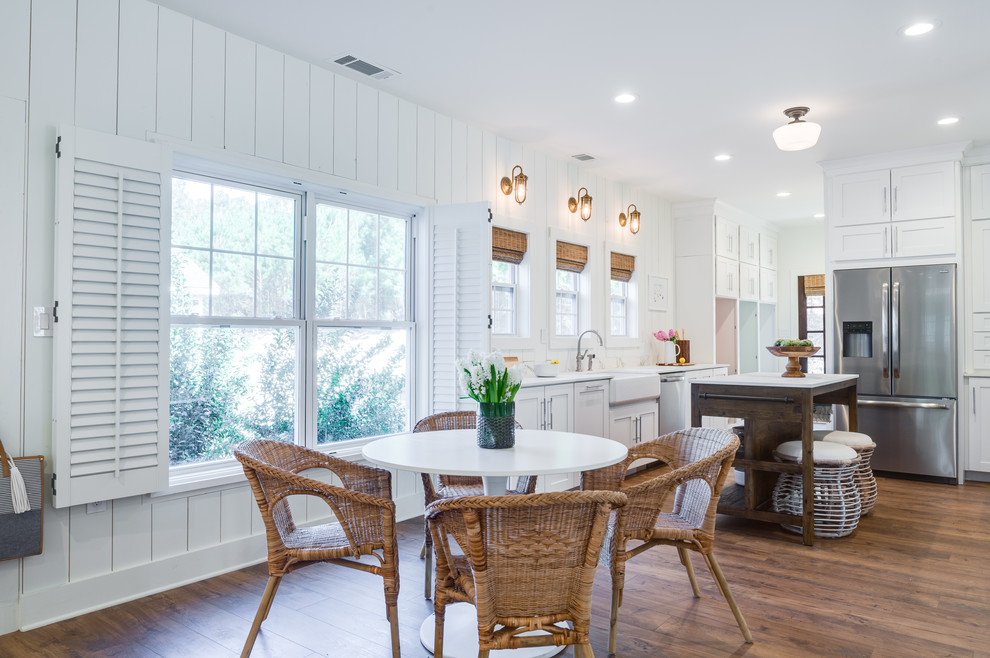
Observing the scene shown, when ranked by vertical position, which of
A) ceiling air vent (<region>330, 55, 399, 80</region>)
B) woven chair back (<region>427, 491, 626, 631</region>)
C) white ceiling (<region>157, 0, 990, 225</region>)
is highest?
white ceiling (<region>157, 0, 990, 225</region>)

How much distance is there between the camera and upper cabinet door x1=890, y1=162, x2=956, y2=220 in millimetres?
5410

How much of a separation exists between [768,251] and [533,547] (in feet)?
27.0

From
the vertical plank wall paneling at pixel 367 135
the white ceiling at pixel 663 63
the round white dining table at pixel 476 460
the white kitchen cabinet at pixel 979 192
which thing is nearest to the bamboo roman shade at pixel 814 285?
the white kitchen cabinet at pixel 979 192

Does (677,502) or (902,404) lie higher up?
(902,404)

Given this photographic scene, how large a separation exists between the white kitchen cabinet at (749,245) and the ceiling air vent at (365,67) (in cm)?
551

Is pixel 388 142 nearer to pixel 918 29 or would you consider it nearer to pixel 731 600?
pixel 918 29

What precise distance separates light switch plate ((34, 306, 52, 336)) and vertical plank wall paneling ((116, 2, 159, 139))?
85 centimetres

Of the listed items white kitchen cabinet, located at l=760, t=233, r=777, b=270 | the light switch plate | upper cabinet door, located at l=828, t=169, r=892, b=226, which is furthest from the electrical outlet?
white kitchen cabinet, located at l=760, t=233, r=777, b=270

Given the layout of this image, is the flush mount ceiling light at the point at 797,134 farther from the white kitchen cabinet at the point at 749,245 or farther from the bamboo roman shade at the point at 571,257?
the white kitchen cabinet at the point at 749,245

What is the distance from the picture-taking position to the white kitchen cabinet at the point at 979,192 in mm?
5438

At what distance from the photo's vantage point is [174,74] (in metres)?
3.10

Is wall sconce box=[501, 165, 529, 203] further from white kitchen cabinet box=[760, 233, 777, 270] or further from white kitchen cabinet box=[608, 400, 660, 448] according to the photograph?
white kitchen cabinet box=[760, 233, 777, 270]

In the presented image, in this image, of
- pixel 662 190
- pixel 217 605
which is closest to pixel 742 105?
pixel 662 190

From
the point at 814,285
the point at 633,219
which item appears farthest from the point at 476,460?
the point at 814,285
